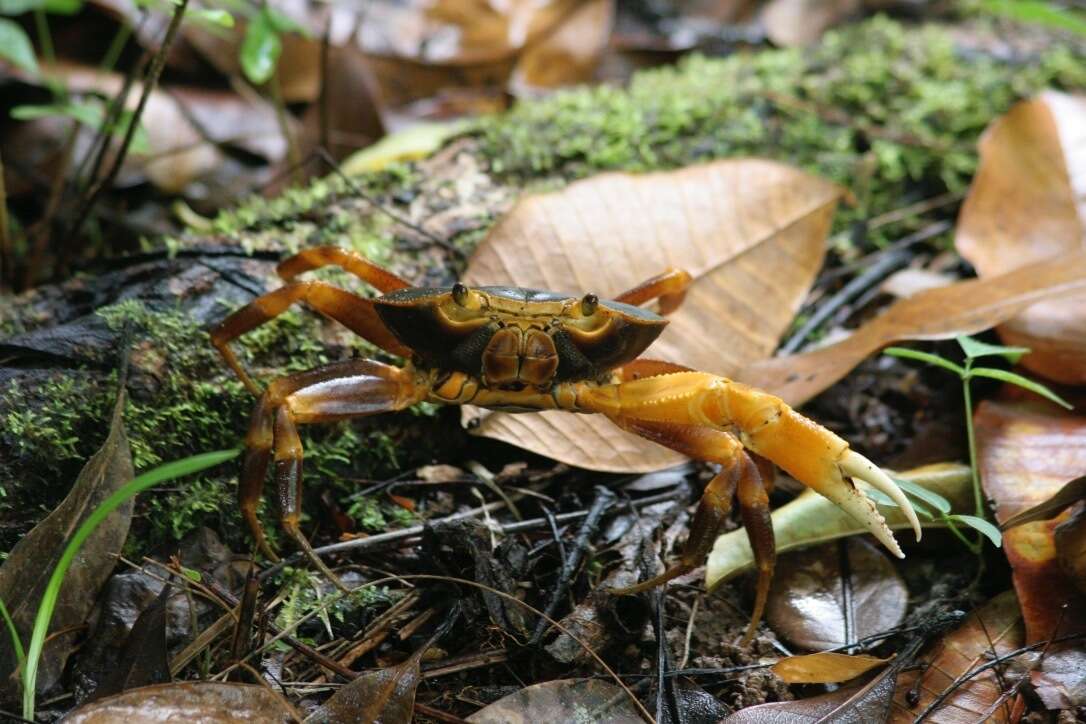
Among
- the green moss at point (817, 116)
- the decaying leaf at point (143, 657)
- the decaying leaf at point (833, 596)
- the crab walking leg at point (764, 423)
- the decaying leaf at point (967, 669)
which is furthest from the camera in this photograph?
the green moss at point (817, 116)

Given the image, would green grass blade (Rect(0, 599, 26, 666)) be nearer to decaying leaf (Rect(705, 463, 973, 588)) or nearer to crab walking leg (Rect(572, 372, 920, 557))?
crab walking leg (Rect(572, 372, 920, 557))

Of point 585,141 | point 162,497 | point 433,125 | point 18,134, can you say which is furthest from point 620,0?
point 162,497

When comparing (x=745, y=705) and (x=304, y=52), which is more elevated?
(x=304, y=52)

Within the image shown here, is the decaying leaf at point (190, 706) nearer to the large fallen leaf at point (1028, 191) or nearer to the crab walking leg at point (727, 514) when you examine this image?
the crab walking leg at point (727, 514)

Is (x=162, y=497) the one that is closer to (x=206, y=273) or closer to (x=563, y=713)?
(x=206, y=273)

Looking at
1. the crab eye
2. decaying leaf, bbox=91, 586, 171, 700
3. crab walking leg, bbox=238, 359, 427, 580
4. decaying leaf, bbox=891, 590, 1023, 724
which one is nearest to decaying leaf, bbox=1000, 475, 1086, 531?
decaying leaf, bbox=891, 590, 1023, 724

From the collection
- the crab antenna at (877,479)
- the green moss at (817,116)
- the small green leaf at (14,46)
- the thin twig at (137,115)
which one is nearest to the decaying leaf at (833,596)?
the crab antenna at (877,479)
